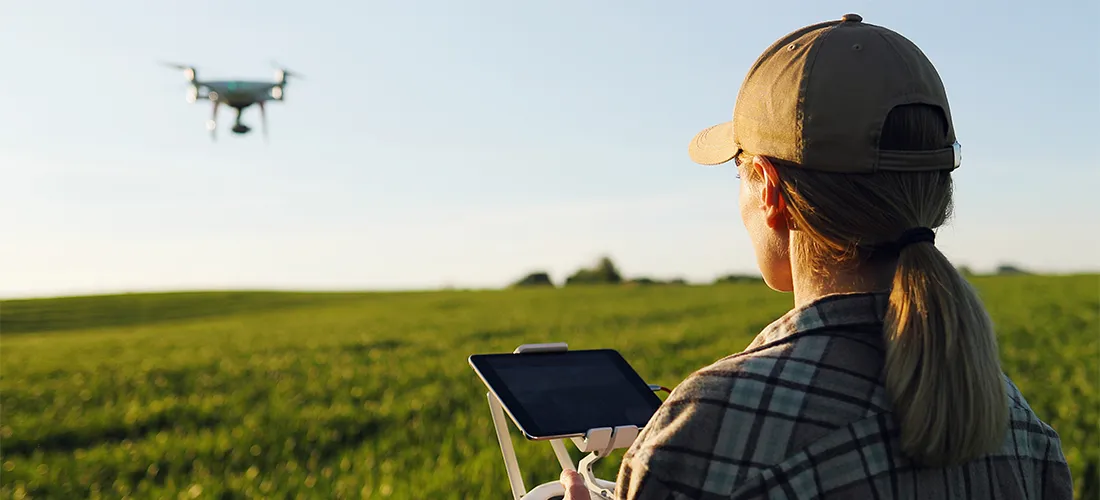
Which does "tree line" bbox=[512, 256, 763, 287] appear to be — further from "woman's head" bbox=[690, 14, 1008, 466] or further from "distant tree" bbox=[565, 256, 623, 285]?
"woman's head" bbox=[690, 14, 1008, 466]

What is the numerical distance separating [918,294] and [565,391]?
81 centimetres

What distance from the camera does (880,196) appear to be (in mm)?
1575

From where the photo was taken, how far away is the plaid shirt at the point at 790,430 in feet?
4.63

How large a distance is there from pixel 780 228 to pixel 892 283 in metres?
0.21

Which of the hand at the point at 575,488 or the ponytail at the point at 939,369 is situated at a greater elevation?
the ponytail at the point at 939,369

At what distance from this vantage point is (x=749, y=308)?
76.0 ft

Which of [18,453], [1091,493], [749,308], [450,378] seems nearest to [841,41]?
[1091,493]

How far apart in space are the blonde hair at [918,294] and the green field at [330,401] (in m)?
4.43

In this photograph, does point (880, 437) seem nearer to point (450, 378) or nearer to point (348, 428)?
point (348, 428)

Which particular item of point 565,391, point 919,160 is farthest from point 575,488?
point 919,160

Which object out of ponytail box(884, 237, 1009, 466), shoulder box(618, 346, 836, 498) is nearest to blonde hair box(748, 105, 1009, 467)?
ponytail box(884, 237, 1009, 466)

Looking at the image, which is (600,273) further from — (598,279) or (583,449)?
(583,449)

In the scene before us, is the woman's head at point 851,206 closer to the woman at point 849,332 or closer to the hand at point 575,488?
the woman at point 849,332

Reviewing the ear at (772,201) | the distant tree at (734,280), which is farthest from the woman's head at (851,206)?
the distant tree at (734,280)
